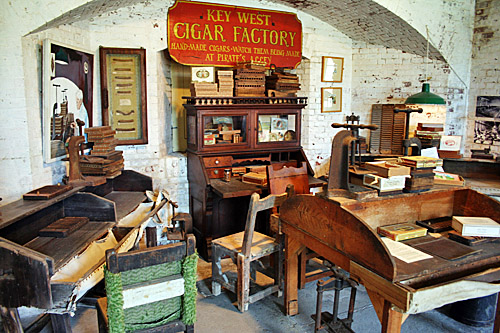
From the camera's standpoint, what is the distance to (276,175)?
13.1 ft

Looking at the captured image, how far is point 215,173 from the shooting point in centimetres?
480

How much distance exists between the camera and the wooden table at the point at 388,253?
2156mm

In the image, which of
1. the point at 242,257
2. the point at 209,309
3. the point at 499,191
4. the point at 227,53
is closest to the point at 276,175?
the point at 242,257

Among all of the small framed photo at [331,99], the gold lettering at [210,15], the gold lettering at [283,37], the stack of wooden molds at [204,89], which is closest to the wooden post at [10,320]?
the stack of wooden molds at [204,89]

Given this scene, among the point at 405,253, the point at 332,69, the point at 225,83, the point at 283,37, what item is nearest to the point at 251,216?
the point at 405,253

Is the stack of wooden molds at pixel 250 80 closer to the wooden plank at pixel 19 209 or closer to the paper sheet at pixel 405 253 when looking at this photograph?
the wooden plank at pixel 19 209

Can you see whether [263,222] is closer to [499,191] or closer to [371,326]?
[371,326]

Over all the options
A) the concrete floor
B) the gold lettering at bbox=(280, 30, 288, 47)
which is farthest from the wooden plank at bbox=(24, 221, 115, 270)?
the gold lettering at bbox=(280, 30, 288, 47)

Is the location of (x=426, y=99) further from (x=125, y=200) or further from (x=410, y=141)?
(x=125, y=200)

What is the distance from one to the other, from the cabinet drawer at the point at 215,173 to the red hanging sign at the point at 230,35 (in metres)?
1.44

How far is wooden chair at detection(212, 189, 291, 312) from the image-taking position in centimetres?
329

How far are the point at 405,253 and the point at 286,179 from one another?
176cm

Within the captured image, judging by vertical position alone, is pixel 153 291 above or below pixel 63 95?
below

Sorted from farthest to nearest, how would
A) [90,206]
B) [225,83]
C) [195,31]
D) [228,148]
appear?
[195,31]
[228,148]
[225,83]
[90,206]
